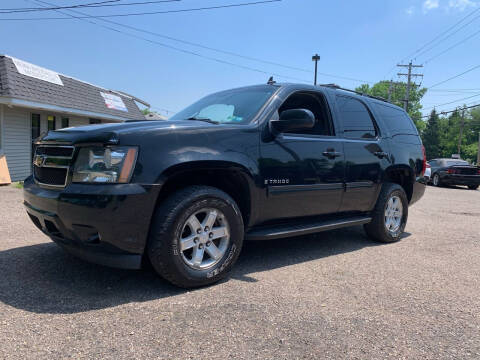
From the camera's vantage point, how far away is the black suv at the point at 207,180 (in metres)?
2.68

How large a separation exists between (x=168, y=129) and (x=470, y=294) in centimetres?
299

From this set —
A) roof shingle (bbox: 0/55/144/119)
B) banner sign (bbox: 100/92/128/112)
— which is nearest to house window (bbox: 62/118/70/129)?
roof shingle (bbox: 0/55/144/119)

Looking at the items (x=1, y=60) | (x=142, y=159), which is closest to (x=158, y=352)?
(x=142, y=159)

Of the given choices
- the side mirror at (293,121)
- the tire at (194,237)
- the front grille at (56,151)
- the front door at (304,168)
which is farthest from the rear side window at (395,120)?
the front grille at (56,151)

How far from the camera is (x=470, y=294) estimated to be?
3.20 m

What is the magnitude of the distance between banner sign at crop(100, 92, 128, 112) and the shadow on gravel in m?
13.9

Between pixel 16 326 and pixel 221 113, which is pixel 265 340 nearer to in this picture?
pixel 16 326

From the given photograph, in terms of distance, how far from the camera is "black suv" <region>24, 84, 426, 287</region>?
8.79 ft

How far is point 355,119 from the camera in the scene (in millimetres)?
4602

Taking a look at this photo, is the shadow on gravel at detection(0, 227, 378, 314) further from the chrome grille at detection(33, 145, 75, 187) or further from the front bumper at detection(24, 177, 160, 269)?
the chrome grille at detection(33, 145, 75, 187)

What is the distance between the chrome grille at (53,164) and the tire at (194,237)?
2.65ft

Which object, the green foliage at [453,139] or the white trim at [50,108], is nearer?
the white trim at [50,108]

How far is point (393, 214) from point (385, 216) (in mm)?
266

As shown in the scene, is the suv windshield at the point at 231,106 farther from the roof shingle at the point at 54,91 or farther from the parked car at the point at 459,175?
the parked car at the point at 459,175
